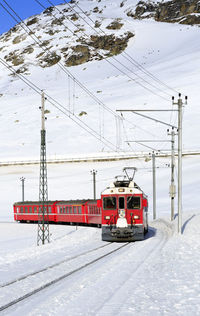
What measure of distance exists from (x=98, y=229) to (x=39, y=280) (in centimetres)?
2543

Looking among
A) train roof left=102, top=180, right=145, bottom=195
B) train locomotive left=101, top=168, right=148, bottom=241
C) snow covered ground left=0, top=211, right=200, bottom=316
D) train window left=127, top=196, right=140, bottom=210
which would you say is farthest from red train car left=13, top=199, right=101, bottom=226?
snow covered ground left=0, top=211, right=200, bottom=316

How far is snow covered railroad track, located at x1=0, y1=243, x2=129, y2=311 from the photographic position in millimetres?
10408

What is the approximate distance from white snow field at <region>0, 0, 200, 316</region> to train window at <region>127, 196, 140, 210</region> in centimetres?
196

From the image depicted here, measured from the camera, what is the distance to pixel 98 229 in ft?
124

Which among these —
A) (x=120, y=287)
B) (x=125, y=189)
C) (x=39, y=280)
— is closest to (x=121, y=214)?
(x=125, y=189)

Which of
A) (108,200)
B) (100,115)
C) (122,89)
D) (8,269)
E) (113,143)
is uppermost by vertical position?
(122,89)

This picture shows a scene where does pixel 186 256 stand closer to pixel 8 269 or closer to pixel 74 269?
pixel 74 269

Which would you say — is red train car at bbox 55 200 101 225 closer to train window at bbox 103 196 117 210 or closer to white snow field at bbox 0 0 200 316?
white snow field at bbox 0 0 200 316

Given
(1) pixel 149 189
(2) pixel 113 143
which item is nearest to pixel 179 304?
(1) pixel 149 189

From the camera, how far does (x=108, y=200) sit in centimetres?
2433

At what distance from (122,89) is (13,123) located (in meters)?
44.6

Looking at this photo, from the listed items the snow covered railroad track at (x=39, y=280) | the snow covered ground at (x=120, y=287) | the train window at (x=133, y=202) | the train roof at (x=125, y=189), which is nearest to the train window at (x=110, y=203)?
the train roof at (x=125, y=189)

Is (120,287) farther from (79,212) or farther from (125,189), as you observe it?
(79,212)

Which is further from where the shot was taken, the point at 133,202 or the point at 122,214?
the point at 133,202
